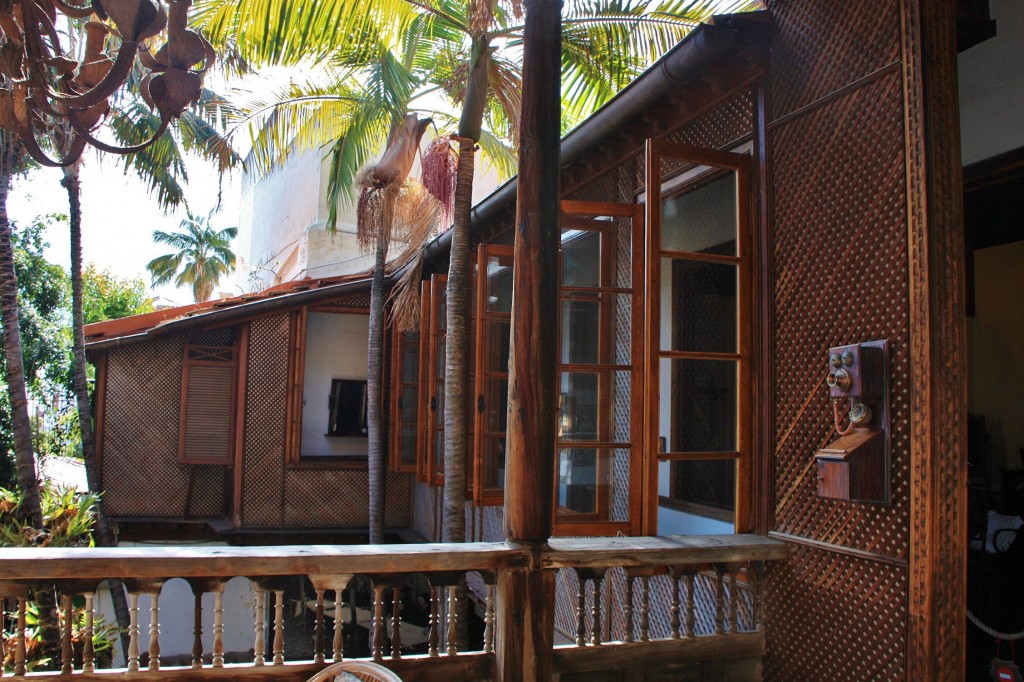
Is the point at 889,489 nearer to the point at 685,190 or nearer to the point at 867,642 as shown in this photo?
the point at 867,642

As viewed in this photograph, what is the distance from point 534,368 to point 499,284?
124 inches

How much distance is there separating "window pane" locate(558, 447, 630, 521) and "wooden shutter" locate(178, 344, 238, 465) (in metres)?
7.26

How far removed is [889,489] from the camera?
2.98 metres

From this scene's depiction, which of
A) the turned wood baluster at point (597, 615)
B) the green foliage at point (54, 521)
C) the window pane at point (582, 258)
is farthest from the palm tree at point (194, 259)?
the turned wood baluster at point (597, 615)

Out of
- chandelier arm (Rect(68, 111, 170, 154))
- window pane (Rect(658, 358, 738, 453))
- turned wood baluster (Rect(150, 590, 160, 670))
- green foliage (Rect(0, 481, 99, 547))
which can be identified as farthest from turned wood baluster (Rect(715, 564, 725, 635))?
green foliage (Rect(0, 481, 99, 547))

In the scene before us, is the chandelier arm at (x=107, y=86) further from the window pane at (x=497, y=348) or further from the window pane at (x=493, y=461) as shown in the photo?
the window pane at (x=493, y=461)

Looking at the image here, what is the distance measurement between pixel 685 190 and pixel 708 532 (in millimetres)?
1989

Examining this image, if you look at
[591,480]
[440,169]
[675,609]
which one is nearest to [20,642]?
[675,609]

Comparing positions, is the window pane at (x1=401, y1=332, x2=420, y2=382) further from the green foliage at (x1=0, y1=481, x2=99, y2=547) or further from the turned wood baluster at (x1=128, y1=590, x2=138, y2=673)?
the turned wood baluster at (x1=128, y1=590, x2=138, y2=673)

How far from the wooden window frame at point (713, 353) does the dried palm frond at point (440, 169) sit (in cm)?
413

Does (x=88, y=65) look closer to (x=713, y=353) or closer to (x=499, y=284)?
(x=713, y=353)

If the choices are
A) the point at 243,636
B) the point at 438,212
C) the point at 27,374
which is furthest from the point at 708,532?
the point at 27,374

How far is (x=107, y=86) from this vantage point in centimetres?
240

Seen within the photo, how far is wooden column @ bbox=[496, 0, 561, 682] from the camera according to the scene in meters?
3.17
